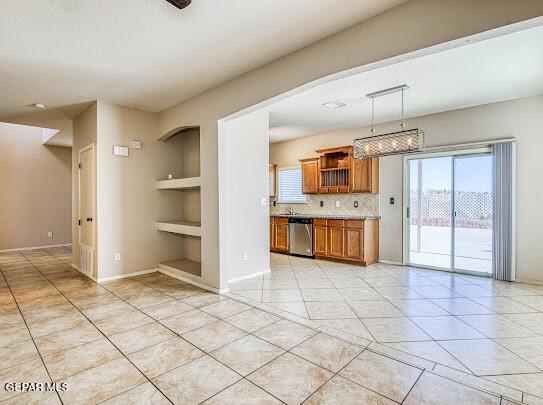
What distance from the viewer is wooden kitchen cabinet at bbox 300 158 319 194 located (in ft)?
21.5

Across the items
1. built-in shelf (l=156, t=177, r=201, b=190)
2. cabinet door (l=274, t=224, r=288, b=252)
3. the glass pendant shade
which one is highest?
the glass pendant shade

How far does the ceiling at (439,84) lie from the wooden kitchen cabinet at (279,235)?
2244 mm

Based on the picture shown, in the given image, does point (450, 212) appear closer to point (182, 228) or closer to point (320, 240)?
point (320, 240)

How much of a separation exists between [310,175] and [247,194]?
236cm

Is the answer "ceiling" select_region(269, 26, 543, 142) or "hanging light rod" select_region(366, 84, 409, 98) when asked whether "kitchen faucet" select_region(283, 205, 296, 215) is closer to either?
"ceiling" select_region(269, 26, 543, 142)

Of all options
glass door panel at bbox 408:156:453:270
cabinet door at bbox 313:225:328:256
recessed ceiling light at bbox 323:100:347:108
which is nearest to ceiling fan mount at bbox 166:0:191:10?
recessed ceiling light at bbox 323:100:347:108

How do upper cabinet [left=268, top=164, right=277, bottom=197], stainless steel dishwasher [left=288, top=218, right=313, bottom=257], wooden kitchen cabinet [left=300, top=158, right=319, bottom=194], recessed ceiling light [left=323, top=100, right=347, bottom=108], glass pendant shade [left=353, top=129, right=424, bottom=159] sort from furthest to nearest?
upper cabinet [left=268, top=164, right=277, bottom=197] → wooden kitchen cabinet [left=300, top=158, right=319, bottom=194] → stainless steel dishwasher [left=288, top=218, right=313, bottom=257] → recessed ceiling light [left=323, top=100, right=347, bottom=108] → glass pendant shade [left=353, top=129, right=424, bottom=159]

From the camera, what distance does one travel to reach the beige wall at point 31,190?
23.7ft

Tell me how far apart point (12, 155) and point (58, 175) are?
103 cm

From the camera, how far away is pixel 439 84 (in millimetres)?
3842

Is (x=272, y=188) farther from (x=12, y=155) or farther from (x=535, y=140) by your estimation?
(x=12, y=155)

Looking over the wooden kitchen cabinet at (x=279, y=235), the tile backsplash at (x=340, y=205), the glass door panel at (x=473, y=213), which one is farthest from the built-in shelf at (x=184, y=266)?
the glass door panel at (x=473, y=213)

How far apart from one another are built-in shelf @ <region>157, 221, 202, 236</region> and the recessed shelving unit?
2 centimetres

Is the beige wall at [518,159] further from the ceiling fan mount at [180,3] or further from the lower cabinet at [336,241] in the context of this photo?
the ceiling fan mount at [180,3]
